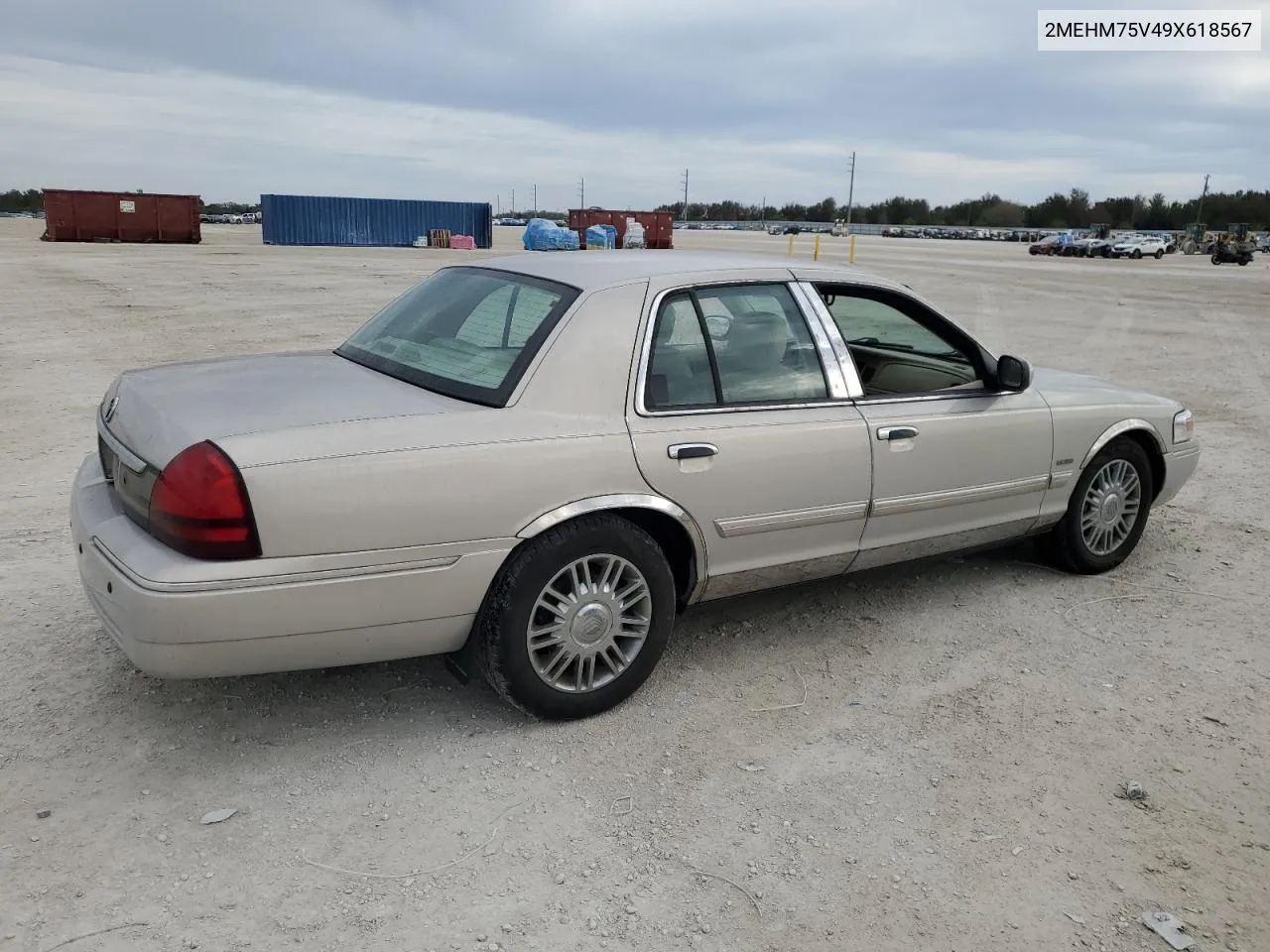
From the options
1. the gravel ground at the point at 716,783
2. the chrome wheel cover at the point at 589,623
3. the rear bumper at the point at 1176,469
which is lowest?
the gravel ground at the point at 716,783

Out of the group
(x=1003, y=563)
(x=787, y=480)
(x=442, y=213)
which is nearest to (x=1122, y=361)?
(x=1003, y=563)

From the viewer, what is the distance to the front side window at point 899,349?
421cm

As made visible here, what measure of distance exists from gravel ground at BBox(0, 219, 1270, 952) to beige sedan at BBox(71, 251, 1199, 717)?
0.38m

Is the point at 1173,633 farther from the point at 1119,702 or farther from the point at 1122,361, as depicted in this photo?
the point at 1122,361

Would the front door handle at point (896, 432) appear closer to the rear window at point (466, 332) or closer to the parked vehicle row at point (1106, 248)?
the rear window at point (466, 332)

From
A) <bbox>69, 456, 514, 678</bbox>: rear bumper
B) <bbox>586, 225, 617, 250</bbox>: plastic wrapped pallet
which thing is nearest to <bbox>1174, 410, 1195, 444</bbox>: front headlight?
<bbox>69, 456, 514, 678</bbox>: rear bumper

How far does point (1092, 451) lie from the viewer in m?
4.76

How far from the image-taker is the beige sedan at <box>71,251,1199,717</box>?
111 inches

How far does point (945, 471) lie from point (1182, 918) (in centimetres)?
196

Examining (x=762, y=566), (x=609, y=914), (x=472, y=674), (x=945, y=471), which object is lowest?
(x=609, y=914)

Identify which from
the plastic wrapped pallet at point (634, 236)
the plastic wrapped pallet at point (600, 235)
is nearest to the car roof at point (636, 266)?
the plastic wrapped pallet at point (600, 235)

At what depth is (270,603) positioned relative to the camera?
2.82 m

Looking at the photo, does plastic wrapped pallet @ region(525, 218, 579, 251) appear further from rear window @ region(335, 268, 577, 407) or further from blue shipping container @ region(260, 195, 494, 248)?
rear window @ region(335, 268, 577, 407)

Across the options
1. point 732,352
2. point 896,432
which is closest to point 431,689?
point 732,352
